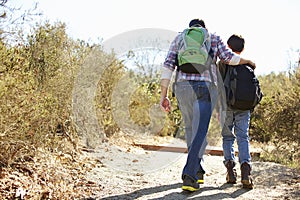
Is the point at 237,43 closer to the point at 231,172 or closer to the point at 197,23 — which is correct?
the point at 197,23

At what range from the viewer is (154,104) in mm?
10414

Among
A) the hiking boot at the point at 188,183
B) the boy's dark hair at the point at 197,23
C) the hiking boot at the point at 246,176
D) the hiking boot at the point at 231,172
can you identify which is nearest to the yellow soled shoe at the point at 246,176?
the hiking boot at the point at 246,176

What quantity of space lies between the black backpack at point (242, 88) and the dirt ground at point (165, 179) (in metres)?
0.93

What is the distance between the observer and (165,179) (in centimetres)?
510

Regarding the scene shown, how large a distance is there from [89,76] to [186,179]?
3305 mm

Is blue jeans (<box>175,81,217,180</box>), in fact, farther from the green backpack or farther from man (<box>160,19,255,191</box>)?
the green backpack

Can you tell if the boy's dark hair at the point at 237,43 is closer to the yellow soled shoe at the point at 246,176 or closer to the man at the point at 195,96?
the man at the point at 195,96

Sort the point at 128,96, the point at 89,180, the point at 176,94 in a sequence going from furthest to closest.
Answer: the point at 128,96, the point at 89,180, the point at 176,94

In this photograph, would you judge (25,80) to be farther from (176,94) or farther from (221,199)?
(221,199)

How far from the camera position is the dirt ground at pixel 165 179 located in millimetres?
4113

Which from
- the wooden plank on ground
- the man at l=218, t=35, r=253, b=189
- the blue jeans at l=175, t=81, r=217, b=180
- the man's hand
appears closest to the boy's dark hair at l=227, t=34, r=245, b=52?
the man at l=218, t=35, r=253, b=189

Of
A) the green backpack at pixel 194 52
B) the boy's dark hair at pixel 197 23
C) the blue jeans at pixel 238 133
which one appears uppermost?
the boy's dark hair at pixel 197 23

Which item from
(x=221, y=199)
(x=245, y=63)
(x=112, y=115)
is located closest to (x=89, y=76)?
(x=112, y=115)

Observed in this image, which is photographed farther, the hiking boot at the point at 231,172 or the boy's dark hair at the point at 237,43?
the boy's dark hair at the point at 237,43
